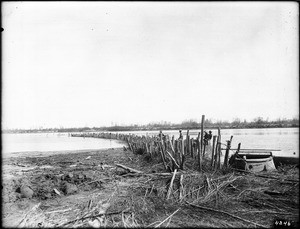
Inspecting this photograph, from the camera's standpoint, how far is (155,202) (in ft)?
19.3

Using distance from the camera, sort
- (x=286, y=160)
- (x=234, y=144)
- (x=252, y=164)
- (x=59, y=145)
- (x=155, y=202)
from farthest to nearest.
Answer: (x=59, y=145), (x=234, y=144), (x=286, y=160), (x=252, y=164), (x=155, y=202)

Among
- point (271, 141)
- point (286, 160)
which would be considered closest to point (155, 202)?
point (286, 160)

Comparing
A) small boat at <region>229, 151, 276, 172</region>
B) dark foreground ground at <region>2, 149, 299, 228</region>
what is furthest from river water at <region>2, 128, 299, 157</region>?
small boat at <region>229, 151, 276, 172</region>

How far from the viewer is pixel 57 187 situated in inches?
294

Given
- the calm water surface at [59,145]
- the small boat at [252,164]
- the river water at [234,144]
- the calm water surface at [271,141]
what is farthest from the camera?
the calm water surface at [59,145]

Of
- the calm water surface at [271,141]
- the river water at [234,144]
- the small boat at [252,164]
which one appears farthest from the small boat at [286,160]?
the calm water surface at [271,141]

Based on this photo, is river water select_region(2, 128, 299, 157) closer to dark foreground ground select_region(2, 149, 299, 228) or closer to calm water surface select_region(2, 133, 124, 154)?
calm water surface select_region(2, 133, 124, 154)

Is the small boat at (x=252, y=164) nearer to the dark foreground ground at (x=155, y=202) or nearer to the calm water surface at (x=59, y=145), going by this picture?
the dark foreground ground at (x=155, y=202)

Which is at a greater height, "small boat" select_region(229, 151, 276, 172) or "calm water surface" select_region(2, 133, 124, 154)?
"small boat" select_region(229, 151, 276, 172)

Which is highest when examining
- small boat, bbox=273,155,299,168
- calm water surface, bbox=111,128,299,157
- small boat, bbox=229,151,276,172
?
small boat, bbox=229,151,276,172

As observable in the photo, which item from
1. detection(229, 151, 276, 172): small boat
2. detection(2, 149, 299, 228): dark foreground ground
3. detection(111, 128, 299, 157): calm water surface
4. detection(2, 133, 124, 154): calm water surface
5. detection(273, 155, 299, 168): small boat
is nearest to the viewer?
detection(2, 149, 299, 228): dark foreground ground

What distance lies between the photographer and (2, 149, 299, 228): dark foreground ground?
491cm

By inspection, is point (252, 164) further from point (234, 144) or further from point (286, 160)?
point (234, 144)

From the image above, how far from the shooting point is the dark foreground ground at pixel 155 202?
4906 mm
